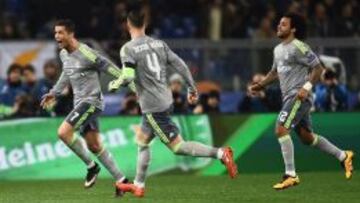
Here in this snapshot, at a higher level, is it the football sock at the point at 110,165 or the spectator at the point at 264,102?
the football sock at the point at 110,165

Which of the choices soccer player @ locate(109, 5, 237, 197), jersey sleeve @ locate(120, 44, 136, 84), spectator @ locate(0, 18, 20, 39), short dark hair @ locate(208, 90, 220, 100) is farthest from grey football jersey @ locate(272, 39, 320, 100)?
spectator @ locate(0, 18, 20, 39)

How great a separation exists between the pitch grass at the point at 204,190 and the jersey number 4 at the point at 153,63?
1.53 metres

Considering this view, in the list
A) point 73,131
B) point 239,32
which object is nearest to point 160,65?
point 73,131

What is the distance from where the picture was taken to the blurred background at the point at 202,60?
62.5 ft

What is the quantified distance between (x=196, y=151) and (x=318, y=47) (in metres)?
8.81

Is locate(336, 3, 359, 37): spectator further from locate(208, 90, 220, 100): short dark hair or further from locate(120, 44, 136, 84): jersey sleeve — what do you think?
locate(120, 44, 136, 84): jersey sleeve

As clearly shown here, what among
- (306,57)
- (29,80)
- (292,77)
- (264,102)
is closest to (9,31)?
(29,80)

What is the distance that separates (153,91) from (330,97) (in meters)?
6.95

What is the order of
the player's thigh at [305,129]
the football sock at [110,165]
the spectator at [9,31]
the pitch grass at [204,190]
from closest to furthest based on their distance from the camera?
the pitch grass at [204,190]
the football sock at [110,165]
the player's thigh at [305,129]
the spectator at [9,31]

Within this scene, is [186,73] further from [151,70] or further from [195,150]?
[195,150]

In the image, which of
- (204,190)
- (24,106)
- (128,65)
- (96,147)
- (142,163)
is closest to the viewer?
(128,65)

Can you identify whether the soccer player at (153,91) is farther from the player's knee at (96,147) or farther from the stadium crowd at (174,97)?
the stadium crowd at (174,97)

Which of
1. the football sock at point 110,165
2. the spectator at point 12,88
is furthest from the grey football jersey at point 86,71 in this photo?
the spectator at point 12,88

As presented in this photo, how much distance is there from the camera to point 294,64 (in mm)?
14891
